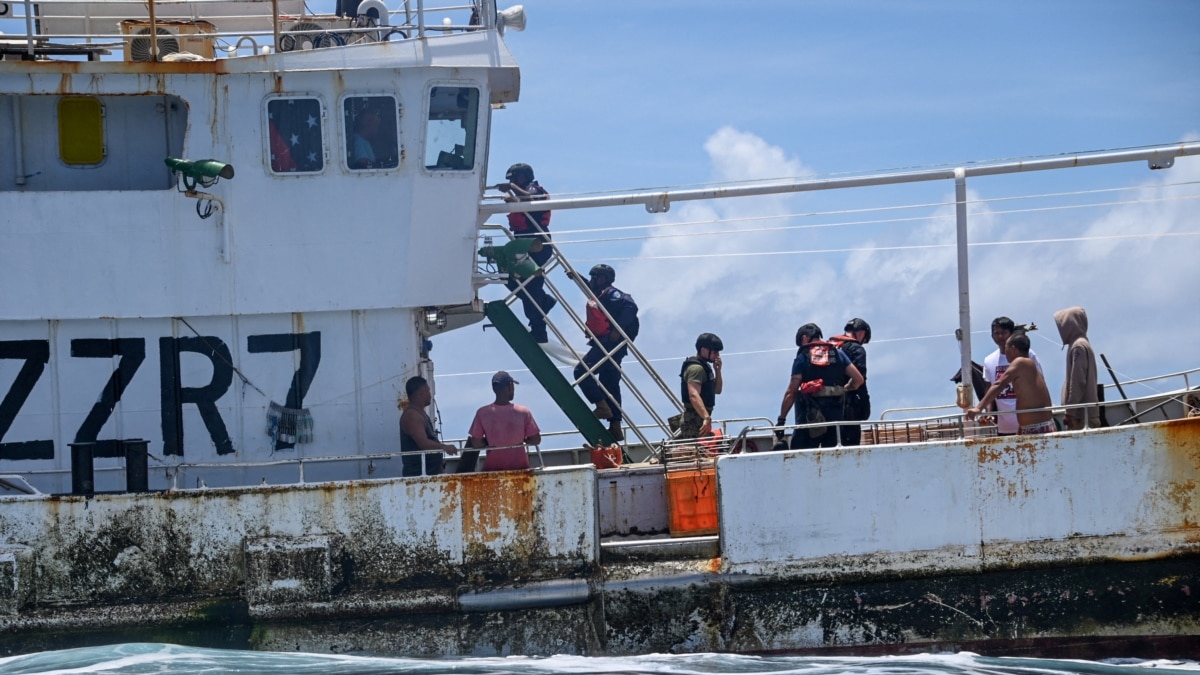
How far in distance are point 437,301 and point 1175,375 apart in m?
5.45

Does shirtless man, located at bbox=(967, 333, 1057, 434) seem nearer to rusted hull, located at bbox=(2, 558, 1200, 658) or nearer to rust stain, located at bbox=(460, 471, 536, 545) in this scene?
rusted hull, located at bbox=(2, 558, 1200, 658)

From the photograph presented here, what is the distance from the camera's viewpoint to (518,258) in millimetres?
11062

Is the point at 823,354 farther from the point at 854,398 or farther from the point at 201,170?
the point at 201,170

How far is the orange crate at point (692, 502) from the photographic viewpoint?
984 cm

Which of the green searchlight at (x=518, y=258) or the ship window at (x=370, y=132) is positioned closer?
the ship window at (x=370, y=132)

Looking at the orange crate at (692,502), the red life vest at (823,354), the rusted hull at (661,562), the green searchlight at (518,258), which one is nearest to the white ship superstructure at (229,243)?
the green searchlight at (518,258)

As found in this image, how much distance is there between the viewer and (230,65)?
1038cm

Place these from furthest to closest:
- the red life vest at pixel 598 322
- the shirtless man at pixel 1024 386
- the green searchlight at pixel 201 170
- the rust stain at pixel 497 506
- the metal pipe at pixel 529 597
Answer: the red life vest at pixel 598 322 < the green searchlight at pixel 201 170 < the shirtless man at pixel 1024 386 < the rust stain at pixel 497 506 < the metal pipe at pixel 529 597

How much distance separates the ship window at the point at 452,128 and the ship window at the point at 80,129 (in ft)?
8.24

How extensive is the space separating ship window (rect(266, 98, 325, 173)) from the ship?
21mm

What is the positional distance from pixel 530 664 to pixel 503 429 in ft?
5.91

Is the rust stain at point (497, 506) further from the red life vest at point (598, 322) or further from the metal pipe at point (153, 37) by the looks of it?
the metal pipe at point (153, 37)

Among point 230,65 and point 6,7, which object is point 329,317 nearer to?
point 230,65

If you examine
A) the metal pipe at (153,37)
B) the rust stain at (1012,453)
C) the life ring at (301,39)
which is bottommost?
the rust stain at (1012,453)
